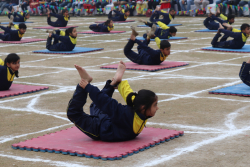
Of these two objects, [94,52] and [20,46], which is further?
[20,46]

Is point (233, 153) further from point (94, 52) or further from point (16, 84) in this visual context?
point (94, 52)

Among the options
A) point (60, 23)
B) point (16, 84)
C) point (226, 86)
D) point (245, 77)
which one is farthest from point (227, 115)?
point (60, 23)

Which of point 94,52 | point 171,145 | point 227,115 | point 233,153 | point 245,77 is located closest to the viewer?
point 233,153

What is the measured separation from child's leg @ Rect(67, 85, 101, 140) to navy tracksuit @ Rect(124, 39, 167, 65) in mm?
5975

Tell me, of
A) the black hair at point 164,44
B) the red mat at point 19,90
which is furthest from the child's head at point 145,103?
the black hair at point 164,44

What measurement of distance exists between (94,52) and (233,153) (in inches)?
400

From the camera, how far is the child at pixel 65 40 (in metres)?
14.2

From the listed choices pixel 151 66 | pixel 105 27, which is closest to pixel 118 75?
pixel 151 66

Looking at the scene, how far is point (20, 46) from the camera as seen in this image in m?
16.8

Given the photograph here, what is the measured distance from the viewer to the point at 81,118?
5.30m

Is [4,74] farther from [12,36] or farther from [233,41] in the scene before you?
[12,36]

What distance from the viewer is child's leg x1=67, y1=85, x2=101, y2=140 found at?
5.27 metres

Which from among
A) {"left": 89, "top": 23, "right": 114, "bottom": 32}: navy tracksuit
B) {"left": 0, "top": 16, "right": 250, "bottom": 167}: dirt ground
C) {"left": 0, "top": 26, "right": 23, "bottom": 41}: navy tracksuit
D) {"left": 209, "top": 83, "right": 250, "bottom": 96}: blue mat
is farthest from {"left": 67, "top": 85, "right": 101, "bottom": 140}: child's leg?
{"left": 89, "top": 23, "right": 114, "bottom": 32}: navy tracksuit

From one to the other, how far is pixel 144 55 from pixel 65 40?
3.92 metres
